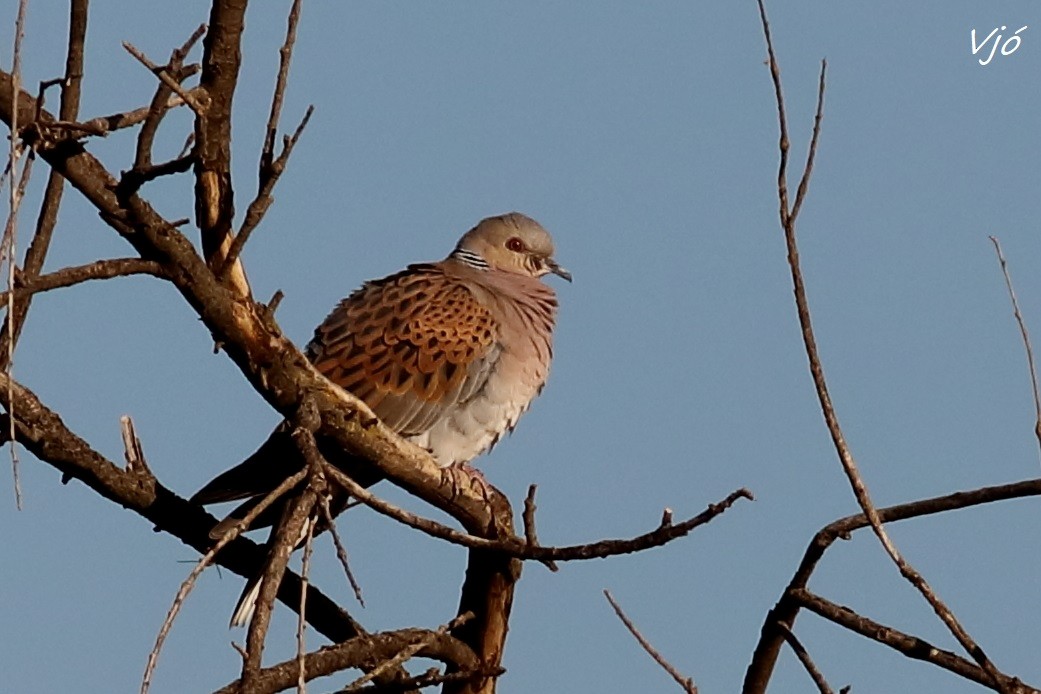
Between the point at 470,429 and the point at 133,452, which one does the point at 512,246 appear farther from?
the point at 133,452

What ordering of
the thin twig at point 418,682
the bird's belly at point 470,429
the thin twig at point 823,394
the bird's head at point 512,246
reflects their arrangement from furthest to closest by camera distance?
1. the bird's head at point 512,246
2. the bird's belly at point 470,429
3. the thin twig at point 418,682
4. the thin twig at point 823,394

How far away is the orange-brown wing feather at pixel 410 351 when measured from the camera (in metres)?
6.15

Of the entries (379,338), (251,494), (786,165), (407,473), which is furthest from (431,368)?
(786,165)

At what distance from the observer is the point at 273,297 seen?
11.6 ft

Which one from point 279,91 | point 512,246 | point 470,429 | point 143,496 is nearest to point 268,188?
point 279,91

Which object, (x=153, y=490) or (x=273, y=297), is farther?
(x=153, y=490)

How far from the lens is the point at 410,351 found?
625 cm

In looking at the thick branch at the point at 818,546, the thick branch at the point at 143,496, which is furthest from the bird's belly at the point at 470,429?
the thick branch at the point at 818,546

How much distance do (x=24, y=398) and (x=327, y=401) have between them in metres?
0.66

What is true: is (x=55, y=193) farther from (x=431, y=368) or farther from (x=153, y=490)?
(x=431, y=368)

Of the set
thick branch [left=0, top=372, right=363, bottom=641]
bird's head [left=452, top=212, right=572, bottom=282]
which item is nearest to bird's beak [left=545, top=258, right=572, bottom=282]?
bird's head [left=452, top=212, right=572, bottom=282]

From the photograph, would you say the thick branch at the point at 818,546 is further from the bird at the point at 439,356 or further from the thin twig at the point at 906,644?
the bird at the point at 439,356

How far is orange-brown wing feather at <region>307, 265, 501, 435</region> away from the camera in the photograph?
615 centimetres

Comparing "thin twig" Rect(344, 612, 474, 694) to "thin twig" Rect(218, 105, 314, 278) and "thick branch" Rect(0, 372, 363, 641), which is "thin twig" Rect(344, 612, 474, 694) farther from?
"thin twig" Rect(218, 105, 314, 278)
